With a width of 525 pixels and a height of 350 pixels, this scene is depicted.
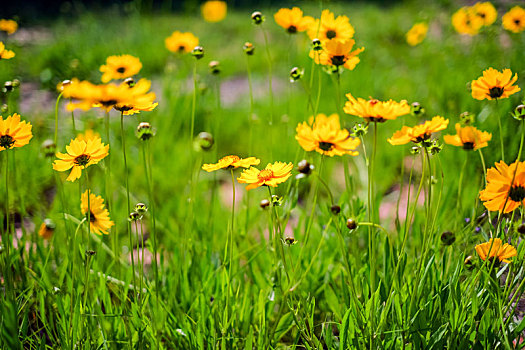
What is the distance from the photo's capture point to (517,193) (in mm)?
671

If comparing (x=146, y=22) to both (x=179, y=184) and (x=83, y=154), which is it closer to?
(x=179, y=184)

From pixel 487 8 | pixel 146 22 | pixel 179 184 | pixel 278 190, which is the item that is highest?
pixel 487 8

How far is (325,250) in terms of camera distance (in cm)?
114

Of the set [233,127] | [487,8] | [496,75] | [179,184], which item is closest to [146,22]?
[233,127]

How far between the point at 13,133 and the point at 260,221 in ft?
2.79

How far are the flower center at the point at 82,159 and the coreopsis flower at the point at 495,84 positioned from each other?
636mm

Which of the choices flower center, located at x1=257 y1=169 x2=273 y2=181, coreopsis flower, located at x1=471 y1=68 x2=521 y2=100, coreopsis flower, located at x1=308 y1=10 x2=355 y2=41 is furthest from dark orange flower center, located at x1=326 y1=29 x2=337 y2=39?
flower center, located at x1=257 y1=169 x2=273 y2=181

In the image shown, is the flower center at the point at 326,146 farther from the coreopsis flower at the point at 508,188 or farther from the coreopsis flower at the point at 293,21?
the coreopsis flower at the point at 293,21

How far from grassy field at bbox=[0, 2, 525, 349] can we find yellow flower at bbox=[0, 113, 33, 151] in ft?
0.11

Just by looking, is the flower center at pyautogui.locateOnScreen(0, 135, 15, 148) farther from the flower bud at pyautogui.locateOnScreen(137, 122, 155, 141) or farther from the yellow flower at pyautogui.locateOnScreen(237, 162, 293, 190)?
the yellow flower at pyautogui.locateOnScreen(237, 162, 293, 190)

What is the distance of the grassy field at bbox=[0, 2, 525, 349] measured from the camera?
0.76 metres

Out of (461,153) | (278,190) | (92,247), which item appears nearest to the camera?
(92,247)

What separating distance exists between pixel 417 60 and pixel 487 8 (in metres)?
1.27

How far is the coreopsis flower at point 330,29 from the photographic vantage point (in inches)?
37.1
